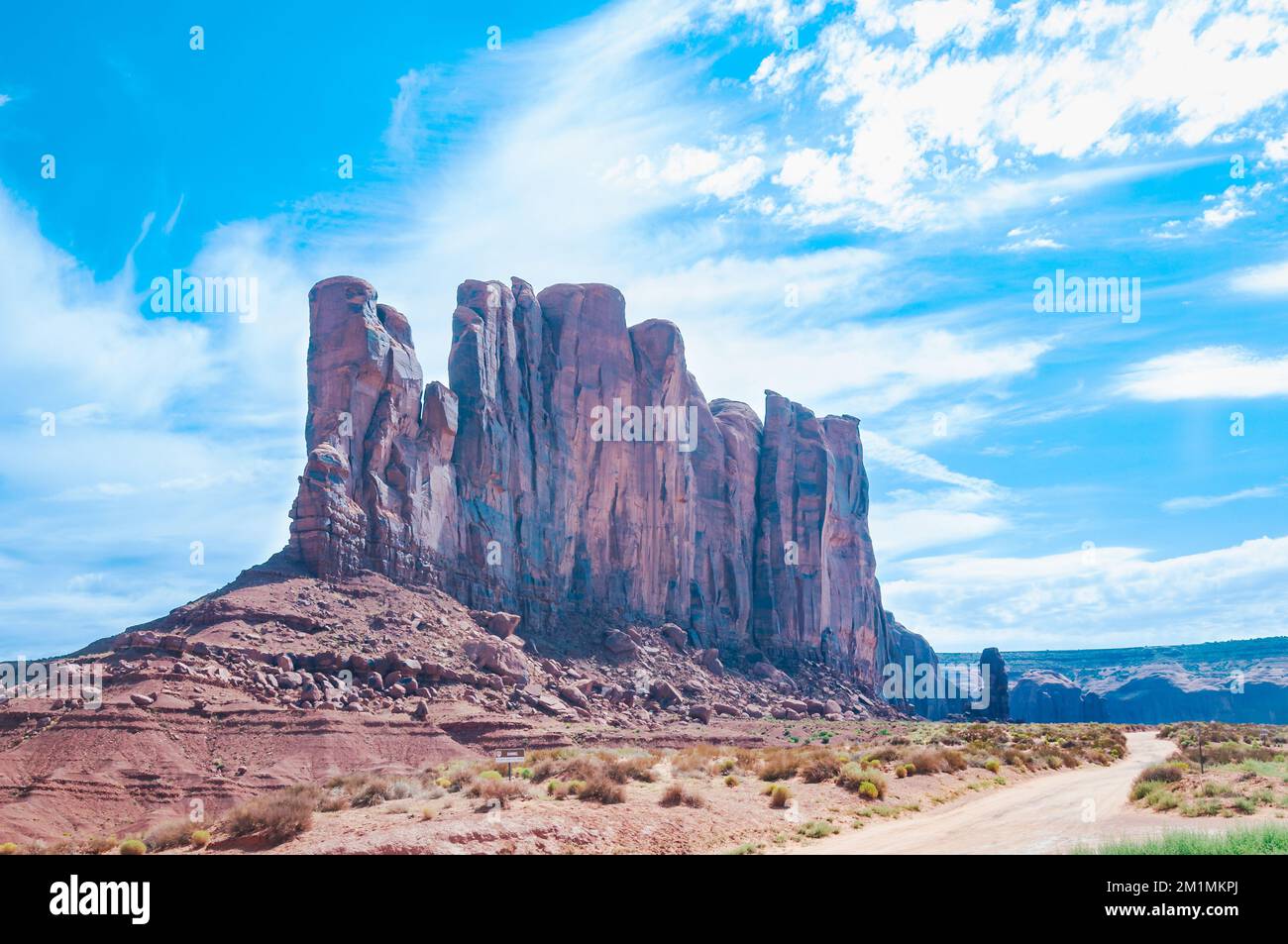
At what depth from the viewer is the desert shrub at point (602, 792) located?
22.8m

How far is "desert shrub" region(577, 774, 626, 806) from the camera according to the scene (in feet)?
74.8

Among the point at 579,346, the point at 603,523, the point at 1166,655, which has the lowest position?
the point at 1166,655

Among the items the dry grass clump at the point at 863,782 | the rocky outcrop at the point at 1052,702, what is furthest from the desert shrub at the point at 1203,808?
the rocky outcrop at the point at 1052,702

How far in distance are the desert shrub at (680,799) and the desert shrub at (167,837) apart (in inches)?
402

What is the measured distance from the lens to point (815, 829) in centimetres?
2197

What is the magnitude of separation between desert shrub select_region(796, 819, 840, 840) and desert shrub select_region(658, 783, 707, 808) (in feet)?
8.13

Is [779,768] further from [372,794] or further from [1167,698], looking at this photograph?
[1167,698]

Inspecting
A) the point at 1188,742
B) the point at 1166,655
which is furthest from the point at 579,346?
the point at 1166,655

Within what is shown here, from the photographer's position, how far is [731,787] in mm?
27297
